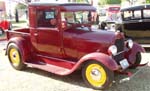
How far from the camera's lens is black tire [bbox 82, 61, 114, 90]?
5594mm

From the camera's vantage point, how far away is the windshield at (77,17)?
653cm

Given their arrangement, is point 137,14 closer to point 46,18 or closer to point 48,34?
point 46,18

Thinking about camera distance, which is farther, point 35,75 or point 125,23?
point 125,23

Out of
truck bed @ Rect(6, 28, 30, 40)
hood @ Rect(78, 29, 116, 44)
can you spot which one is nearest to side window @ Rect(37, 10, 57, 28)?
truck bed @ Rect(6, 28, 30, 40)

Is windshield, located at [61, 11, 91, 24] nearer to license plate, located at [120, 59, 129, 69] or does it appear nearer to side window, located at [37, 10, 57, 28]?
side window, located at [37, 10, 57, 28]

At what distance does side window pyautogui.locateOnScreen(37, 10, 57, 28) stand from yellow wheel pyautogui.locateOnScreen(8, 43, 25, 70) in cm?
96

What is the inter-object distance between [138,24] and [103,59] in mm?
4770

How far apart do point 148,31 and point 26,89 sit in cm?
537

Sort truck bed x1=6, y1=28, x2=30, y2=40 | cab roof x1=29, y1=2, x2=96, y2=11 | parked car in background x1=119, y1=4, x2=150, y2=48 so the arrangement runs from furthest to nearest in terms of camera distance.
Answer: parked car in background x1=119, y1=4, x2=150, y2=48, truck bed x1=6, y1=28, x2=30, y2=40, cab roof x1=29, y1=2, x2=96, y2=11

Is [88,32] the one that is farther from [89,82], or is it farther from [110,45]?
→ [89,82]

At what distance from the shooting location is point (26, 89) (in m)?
5.98

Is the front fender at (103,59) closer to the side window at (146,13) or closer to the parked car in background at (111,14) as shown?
the side window at (146,13)

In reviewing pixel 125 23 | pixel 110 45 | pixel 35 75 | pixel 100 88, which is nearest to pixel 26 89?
pixel 35 75

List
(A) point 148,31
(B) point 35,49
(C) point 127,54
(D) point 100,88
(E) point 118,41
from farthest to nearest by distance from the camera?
1. (A) point 148,31
2. (B) point 35,49
3. (C) point 127,54
4. (E) point 118,41
5. (D) point 100,88
